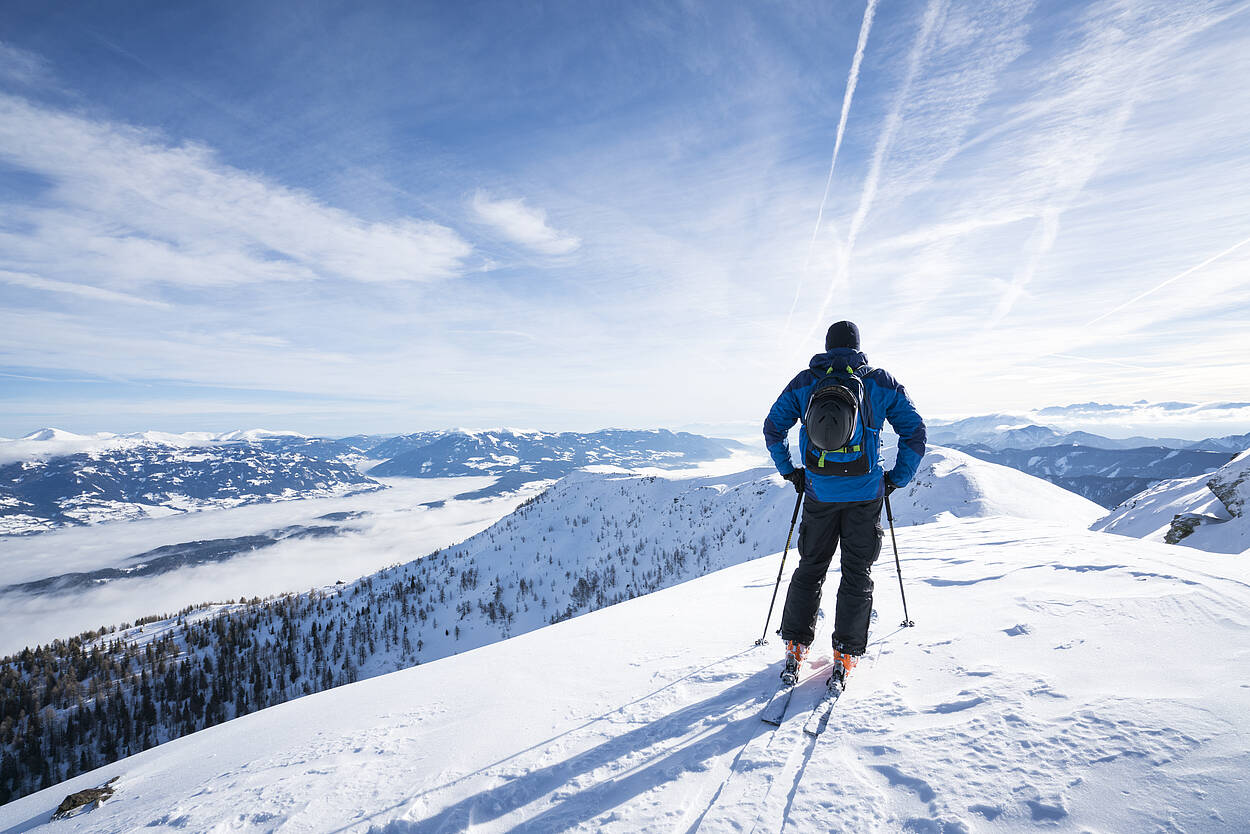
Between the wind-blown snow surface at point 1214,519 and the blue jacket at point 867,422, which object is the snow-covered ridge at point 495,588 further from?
the blue jacket at point 867,422

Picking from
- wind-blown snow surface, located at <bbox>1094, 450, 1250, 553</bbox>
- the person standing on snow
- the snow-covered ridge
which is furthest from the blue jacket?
the snow-covered ridge

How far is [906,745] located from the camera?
3.97 metres

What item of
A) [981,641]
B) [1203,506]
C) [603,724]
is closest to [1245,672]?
[981,641]

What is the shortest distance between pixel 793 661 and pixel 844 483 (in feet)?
7.12

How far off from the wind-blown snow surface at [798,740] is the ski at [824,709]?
10 centimetres

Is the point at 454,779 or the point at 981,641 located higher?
the point at 981,641

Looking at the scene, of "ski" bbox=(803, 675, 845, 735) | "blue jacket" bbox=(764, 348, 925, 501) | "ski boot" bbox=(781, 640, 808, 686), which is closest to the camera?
"ski" bbox=(803, 675, 845, 735)

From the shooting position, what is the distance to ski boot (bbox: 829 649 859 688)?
16.6 ft

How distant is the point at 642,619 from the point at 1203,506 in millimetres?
41792

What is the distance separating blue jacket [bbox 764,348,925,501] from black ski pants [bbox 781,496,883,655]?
181 mm

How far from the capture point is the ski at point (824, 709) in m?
4.39

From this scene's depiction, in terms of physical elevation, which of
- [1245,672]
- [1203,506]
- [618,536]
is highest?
[1245,672]

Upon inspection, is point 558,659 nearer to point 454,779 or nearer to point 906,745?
point 454,779

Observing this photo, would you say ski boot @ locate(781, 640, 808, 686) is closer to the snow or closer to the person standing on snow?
the person standing on snow
